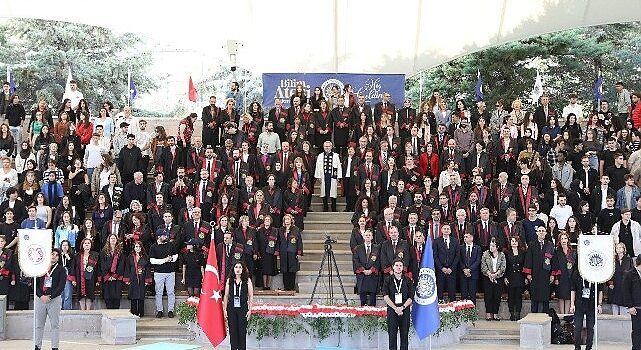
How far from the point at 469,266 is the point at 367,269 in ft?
5.46

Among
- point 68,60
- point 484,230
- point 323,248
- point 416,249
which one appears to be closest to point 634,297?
point 484,230

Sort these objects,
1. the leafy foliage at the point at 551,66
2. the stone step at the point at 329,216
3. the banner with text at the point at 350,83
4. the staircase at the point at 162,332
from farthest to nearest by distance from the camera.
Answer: the leafy foliage at the point at 551,66 → the banner with text at the point at 350,83 → the stone step at the point at 329,216 → the staircase at the point at 162,332

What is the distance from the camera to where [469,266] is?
1973 centimetres

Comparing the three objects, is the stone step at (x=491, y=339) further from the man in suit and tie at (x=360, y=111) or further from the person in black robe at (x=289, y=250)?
the man in suit and tie at (x=360, y=111)

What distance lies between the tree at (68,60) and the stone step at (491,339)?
71.0 ft

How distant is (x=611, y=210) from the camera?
2083 centimetres

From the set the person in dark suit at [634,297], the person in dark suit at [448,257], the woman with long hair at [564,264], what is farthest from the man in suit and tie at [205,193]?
the person in dark suit at [634,297]

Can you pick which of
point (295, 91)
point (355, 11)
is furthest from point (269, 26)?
point (295, 91)

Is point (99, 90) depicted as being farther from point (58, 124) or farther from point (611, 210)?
point (611, 210)

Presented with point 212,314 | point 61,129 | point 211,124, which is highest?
point 211,124

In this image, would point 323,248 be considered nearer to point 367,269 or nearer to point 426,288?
point 367,269

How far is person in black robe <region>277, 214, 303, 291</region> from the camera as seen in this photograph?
20453 mm

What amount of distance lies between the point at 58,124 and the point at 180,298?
17.0 feet

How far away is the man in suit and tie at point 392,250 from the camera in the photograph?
63.0 feet
